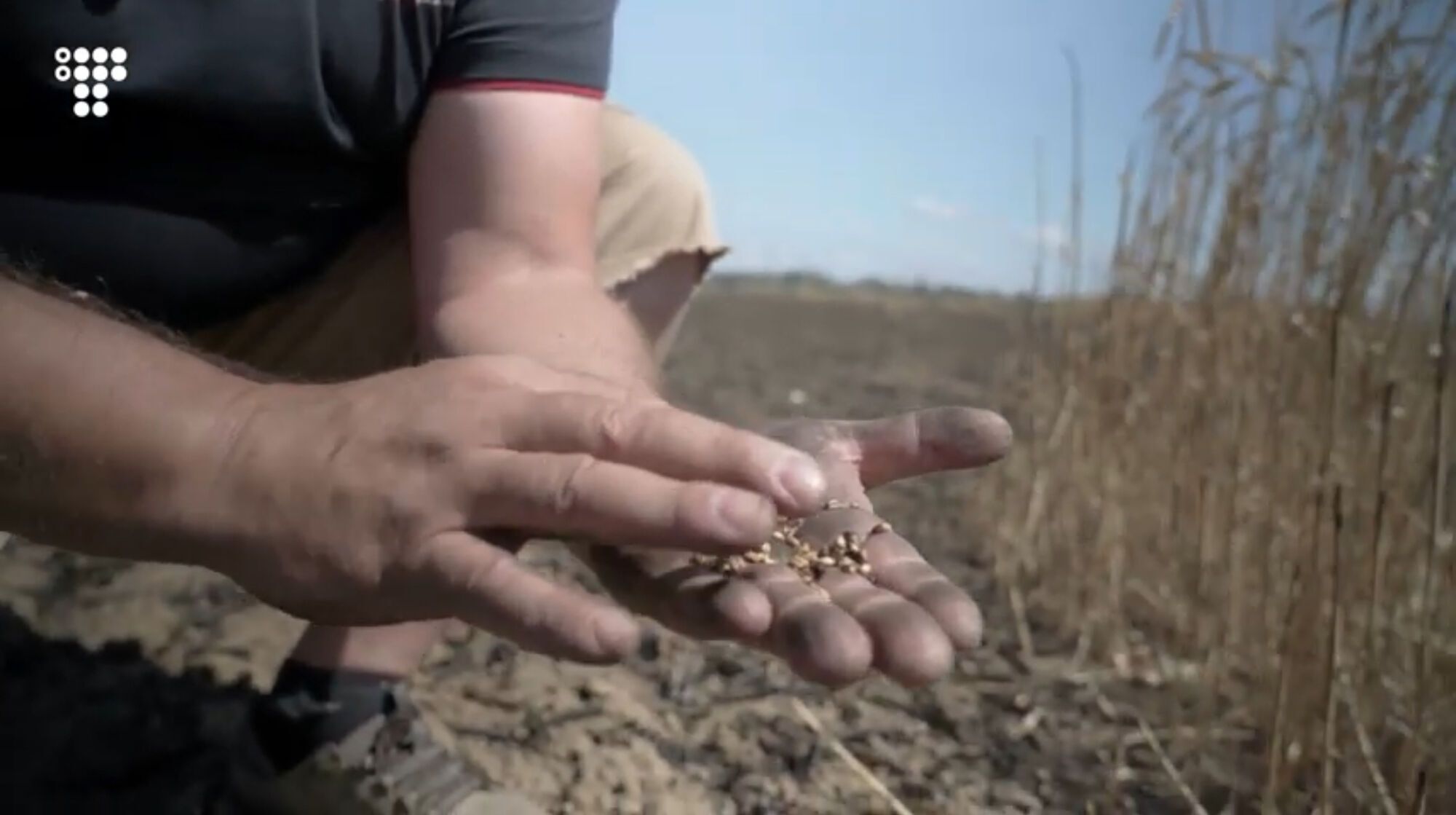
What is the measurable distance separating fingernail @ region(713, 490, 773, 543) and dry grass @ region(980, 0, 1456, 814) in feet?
2.07

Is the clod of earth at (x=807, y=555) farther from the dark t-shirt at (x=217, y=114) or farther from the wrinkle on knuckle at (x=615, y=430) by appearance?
the dark t-shirt at (x=217, y=114)

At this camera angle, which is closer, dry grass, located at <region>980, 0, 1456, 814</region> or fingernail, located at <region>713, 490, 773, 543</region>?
fingernail, located at <region>713, 490, 773, 543</region>

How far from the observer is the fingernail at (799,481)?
615mm

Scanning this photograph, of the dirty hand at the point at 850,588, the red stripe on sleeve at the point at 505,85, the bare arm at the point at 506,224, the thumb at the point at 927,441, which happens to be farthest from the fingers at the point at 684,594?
the red stripe on sleeve at the point at 505,85

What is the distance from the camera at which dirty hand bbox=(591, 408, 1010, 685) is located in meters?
0.61

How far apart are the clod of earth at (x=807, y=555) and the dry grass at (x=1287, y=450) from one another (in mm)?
478

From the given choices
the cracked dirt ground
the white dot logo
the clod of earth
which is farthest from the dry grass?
the white dot logo

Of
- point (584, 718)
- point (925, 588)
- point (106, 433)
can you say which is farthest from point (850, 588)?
point (584, 718)

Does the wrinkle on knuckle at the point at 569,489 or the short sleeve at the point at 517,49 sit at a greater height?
the short sleeve at the point at 517,49

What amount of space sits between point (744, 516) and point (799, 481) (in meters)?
0.04

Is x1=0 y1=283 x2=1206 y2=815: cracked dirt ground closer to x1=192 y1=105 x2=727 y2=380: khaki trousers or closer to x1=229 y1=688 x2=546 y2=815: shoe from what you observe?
x1=229 y1=688 x2=546 y2=815: shoe

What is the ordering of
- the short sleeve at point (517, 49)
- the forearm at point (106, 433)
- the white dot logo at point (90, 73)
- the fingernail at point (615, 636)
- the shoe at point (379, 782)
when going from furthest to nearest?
the shoe at point (379, 782)
the short sleeve at point (517, 49)
the white dot logo at point (90, 73)
the forearm at point (106, 433)
the fingernail at point (615, 636)

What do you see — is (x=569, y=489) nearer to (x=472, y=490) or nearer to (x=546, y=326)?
(x=472, y=490)

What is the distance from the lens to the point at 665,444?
2.08 feet
